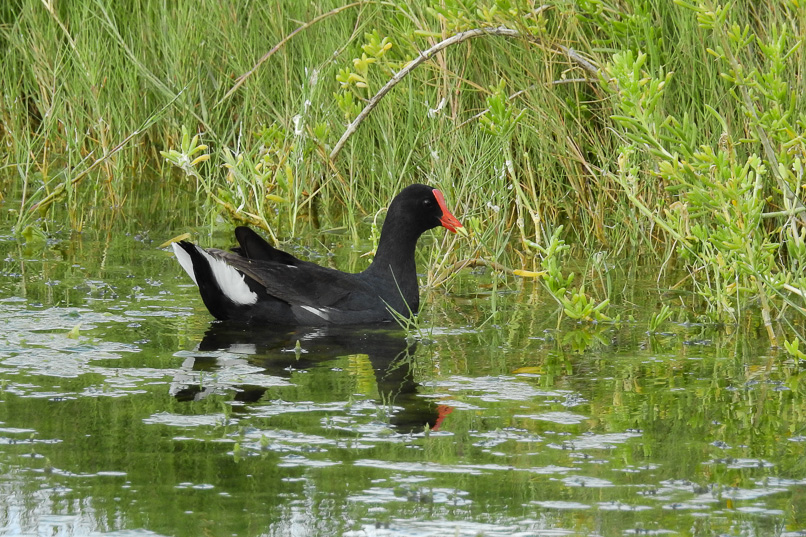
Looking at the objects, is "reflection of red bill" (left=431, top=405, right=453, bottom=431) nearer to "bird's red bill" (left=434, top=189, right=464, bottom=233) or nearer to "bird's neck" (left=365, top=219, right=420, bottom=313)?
"bird's neck" (left=365, top=219, right=420, bottom=313)

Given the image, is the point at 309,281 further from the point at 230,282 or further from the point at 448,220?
the point at 448,220

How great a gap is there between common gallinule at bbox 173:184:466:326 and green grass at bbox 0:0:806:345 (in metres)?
0.38

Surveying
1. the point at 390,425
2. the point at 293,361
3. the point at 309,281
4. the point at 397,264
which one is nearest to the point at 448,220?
the point at 397,264

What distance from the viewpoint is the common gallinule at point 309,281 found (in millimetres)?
6734

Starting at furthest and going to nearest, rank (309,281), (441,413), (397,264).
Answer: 1. (397,264)
2. (309,281)
3. (441,413)

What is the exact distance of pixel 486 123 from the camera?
6941 millimetres

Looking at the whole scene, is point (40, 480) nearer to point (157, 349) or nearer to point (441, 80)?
point (157, 349)

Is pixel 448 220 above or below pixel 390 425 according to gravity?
above

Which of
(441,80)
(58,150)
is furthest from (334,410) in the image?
(58,150)

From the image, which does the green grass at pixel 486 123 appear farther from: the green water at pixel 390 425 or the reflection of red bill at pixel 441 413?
the reflection of red bill at pixel 441 413

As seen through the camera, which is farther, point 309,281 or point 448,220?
point 448,220

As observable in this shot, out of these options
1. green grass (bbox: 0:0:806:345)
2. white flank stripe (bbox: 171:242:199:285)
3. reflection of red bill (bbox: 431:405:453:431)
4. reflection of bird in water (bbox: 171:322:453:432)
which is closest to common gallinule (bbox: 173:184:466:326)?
white flank stripe (bbox: 171:242:199:285)

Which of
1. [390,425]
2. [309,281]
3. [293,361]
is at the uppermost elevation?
[309,281]

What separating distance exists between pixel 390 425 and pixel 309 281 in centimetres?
236
